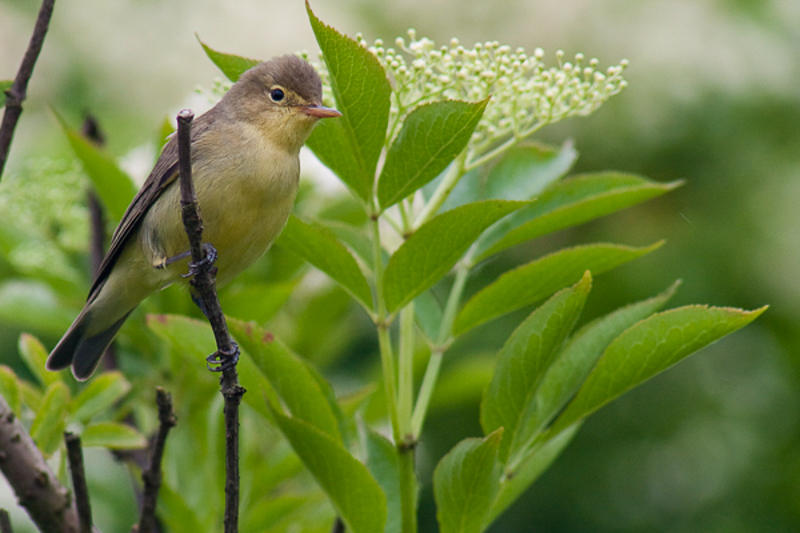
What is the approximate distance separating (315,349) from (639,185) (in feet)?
5.23

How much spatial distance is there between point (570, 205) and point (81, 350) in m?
1.55

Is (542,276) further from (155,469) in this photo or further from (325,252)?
(155,469)

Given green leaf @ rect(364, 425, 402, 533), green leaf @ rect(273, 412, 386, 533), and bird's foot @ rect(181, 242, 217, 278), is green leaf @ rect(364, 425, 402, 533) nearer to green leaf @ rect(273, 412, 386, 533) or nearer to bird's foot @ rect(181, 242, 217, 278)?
green leaf @ rect(273, 412, 386, 533)

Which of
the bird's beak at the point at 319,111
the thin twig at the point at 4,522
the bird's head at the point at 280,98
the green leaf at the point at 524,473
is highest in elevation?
the bird's head at the point at 280,98

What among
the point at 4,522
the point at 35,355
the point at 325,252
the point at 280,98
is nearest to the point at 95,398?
the point at 35,355

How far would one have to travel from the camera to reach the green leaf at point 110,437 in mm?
2102

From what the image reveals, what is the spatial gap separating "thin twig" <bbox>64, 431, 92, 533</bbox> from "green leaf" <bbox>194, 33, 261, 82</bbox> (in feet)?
2.58

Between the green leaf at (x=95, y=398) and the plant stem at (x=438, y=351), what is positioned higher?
the green leaf at (x=95, y=398)

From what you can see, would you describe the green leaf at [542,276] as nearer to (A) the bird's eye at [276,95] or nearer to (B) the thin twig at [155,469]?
(B) the thin twig at [155,469]

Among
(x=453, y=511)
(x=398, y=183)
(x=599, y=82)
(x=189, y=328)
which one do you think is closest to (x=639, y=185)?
(x=599, y=82)

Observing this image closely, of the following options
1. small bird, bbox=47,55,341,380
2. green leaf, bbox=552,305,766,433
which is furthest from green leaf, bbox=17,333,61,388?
green leaf, bbox=552,305,766,433

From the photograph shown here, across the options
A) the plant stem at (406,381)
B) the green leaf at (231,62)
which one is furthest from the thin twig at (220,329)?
the plant stem at (406,381)

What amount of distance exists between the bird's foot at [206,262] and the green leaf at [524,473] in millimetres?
777

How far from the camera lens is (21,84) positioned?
1803mm
